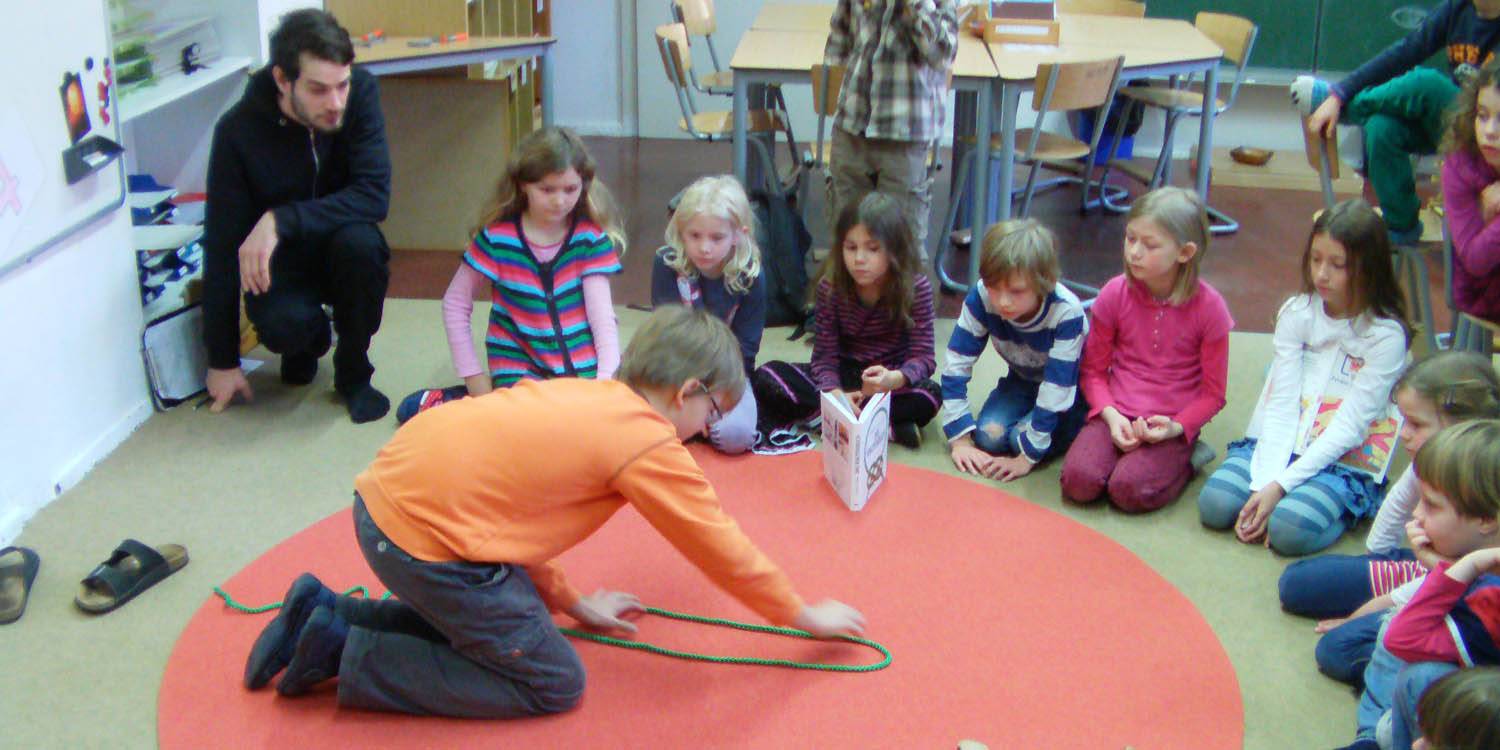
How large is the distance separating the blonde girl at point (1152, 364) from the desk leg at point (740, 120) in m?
1.49

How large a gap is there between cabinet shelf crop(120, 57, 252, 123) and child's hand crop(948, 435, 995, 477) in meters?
2.13

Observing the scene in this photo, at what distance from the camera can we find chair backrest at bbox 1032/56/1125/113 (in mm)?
3732

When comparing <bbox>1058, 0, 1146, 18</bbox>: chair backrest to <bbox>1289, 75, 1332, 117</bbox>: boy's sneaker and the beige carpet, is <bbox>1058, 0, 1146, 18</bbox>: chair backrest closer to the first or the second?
<bbox>1289, 75, 1332, 117</bbox>: boy's sneaker

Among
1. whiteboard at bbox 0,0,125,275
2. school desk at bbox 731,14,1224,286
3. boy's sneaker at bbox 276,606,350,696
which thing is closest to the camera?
boy's sneaker at bbox 276,606,350,696

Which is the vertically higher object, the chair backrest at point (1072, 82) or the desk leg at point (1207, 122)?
the chair backrest at point (1072, 82)

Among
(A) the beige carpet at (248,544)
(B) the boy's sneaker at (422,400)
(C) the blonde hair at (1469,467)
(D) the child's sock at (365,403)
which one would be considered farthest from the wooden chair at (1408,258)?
(D) the child's sock at (365,403)

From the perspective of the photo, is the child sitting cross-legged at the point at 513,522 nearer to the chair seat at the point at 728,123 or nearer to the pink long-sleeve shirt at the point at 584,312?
the pink long-sleeve shirt at the point at 584,312

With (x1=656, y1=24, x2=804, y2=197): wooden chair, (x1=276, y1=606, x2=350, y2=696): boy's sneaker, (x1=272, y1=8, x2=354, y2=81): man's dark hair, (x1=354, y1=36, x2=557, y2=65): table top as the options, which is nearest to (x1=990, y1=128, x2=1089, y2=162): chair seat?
(x1=656, y1=24, x2=804, y2=197): wooden chair

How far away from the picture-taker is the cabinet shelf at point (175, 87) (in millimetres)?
3082

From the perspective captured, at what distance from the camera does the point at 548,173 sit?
9.32 ft

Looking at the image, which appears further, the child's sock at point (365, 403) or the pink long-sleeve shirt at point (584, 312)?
the child's sock at point (365, 403)

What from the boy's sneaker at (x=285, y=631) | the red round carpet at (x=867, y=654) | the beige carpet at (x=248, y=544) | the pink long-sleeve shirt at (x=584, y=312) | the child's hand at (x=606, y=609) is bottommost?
the beige carpet at (x=248, y=544)

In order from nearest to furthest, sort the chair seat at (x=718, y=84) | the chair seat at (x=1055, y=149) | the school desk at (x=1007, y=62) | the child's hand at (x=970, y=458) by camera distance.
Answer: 1. the child's hand at (x=970, y=458)
2. the school desk at (x=1007, y=62)
3. the chair seat at (x=1055, y=149)
4. the chair seat at (x=718, y=84)

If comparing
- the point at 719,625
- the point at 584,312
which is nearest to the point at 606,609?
the point at 719,625
